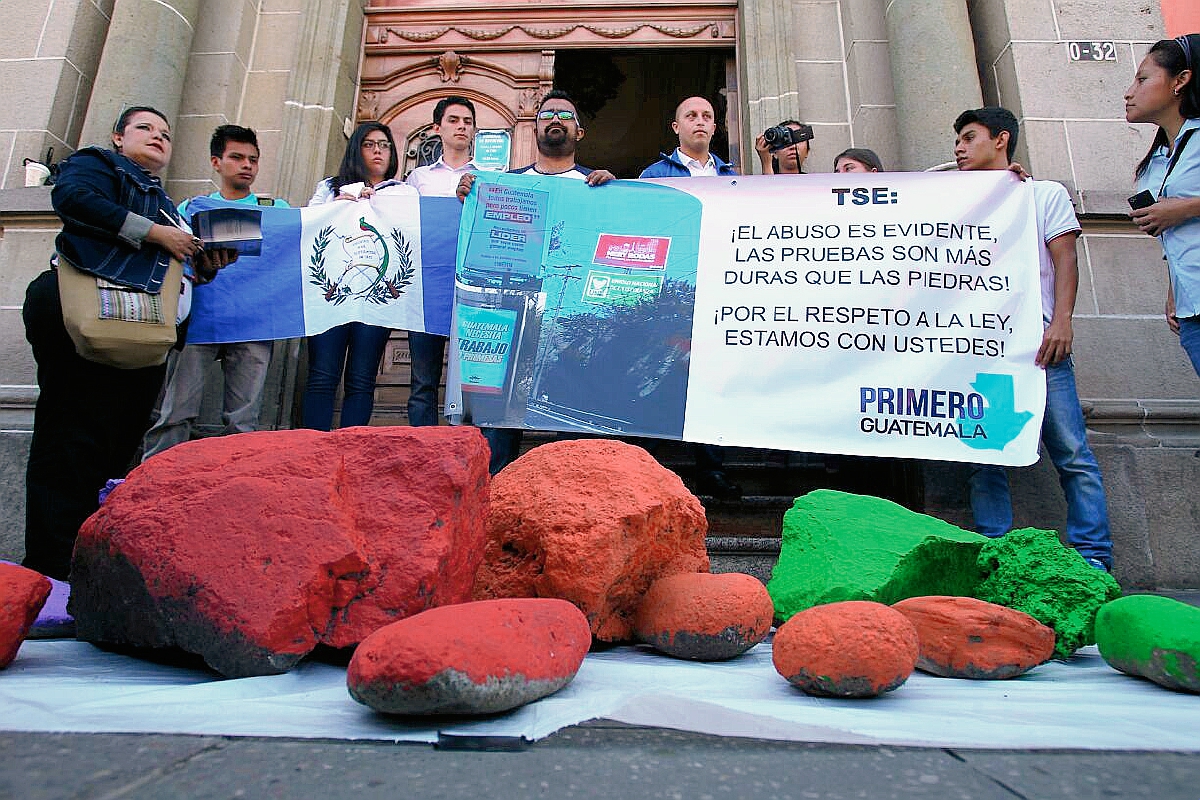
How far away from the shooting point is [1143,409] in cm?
398

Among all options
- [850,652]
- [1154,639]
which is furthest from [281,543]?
[1154,639]

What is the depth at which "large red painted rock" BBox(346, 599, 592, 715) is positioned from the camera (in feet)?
Result: 4.44

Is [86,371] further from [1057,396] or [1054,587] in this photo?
[1057,396]

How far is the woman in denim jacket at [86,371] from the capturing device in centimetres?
281

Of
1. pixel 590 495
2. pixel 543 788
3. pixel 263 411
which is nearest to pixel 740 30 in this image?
pixel 263 411

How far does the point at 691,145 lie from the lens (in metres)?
4.28

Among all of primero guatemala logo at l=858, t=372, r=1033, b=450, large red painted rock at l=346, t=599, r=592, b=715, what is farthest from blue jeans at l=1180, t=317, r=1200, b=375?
large red painted rock at l=346, t=599, r=592, b=715

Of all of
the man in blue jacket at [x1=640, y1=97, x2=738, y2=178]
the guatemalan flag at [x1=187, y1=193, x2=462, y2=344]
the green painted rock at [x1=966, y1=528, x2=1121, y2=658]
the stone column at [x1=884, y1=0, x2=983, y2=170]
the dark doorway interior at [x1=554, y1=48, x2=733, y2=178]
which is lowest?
the green painted rock at [x1=966, y1=528, x2=1121, y2=658]

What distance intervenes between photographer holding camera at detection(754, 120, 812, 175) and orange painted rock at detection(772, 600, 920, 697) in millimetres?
3265

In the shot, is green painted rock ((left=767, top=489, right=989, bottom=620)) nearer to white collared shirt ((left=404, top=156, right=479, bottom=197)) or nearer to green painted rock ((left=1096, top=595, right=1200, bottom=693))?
green painted rock ((left=1096, top=595, right=1200, bottom=693))

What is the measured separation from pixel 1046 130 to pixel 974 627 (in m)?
3.96

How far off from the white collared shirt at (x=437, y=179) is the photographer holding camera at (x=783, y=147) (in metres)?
1.71

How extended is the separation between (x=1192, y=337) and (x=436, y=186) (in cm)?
367

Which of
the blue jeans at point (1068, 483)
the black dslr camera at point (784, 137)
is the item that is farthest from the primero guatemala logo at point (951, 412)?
the black dslr camera at point (784, 137)
